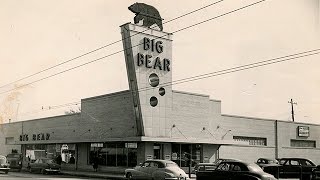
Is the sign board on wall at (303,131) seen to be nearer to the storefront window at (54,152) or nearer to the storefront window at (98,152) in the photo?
the storefront window at (98,152)

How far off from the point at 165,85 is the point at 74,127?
14.4 meters

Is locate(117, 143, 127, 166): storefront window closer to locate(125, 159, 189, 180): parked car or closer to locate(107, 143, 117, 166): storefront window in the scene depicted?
locate(107, 143, 117, 166): storefront window

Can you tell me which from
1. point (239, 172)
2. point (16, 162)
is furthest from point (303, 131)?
point (239, 172)

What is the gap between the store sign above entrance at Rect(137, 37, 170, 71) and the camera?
37344 mm

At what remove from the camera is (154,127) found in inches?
1502

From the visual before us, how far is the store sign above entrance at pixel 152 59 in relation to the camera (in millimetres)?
37344

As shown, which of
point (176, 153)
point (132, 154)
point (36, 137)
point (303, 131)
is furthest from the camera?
point (36, 137)

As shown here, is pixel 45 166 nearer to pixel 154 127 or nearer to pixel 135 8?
pixel 154 127

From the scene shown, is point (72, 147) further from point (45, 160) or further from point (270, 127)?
point (270, 127)

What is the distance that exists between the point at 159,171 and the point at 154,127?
11.1 meters

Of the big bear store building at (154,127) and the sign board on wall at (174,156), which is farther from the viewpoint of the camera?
the sign board on wall at (174,156)

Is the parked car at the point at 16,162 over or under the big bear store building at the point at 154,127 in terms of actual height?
under

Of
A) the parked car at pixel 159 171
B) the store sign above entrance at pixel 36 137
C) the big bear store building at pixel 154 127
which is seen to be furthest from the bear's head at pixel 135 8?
the store sign above entrance at pixel 36 137

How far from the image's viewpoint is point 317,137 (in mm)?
55531
